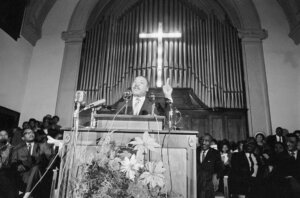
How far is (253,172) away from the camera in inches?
174

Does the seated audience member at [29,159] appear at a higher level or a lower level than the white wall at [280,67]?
lower

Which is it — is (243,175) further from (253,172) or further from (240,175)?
(253,172)

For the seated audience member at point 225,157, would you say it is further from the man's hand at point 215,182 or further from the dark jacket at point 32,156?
the dark jacket at point 32,156

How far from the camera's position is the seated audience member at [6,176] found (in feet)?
11.0

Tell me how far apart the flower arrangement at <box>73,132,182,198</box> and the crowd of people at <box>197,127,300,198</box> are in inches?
116

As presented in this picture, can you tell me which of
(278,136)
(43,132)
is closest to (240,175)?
(278,136)

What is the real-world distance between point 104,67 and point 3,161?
4.10m

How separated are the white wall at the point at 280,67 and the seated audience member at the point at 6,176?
5.58 m

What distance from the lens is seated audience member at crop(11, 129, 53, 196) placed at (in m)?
3.63

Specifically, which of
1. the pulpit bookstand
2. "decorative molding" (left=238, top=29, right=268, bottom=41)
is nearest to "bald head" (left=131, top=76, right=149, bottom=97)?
the pulpit bookstand

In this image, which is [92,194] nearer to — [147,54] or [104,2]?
[147,54]

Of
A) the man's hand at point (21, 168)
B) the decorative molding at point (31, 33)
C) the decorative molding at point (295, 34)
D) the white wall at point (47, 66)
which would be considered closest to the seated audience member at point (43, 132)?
the man's hand at point (21, 168)

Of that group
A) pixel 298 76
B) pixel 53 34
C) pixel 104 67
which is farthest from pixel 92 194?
pixel 53 34

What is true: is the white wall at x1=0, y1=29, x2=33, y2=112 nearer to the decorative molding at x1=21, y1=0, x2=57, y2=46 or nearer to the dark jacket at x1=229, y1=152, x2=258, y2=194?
the decorative molding at x1=21, y1=0, x2=57, y2=46
